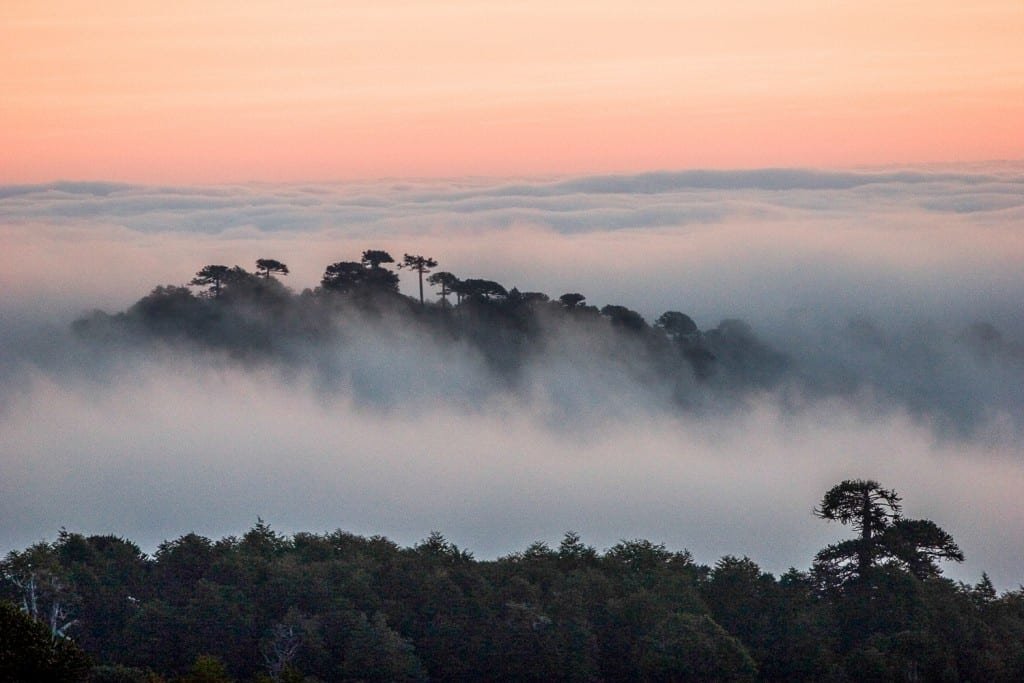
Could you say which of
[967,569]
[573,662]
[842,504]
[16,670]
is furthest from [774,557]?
[16,670]

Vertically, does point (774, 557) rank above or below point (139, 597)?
below

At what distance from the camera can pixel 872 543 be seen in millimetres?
76312

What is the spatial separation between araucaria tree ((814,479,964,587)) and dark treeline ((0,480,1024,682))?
89mm

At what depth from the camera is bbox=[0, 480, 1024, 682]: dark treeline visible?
66875 mm

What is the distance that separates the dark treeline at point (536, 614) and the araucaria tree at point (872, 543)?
89 millimetres

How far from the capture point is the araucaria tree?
7581 centimetres

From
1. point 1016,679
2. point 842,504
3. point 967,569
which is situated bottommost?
point 967,569

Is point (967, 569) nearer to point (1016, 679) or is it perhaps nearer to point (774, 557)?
point (774, 557)

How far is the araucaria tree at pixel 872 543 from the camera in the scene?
249 feet

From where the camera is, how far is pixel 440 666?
68188 mm

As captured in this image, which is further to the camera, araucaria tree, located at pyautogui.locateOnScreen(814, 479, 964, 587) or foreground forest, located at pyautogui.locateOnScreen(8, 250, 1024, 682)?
araucaria tree, located at pyautogui.locateOnScreen(814, 479, 964, 587)

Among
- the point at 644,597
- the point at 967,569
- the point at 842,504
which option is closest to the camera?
the point at 644,597

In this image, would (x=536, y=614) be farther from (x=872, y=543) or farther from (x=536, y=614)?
(x=872, y=543)

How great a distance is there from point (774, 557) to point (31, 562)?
114 m
